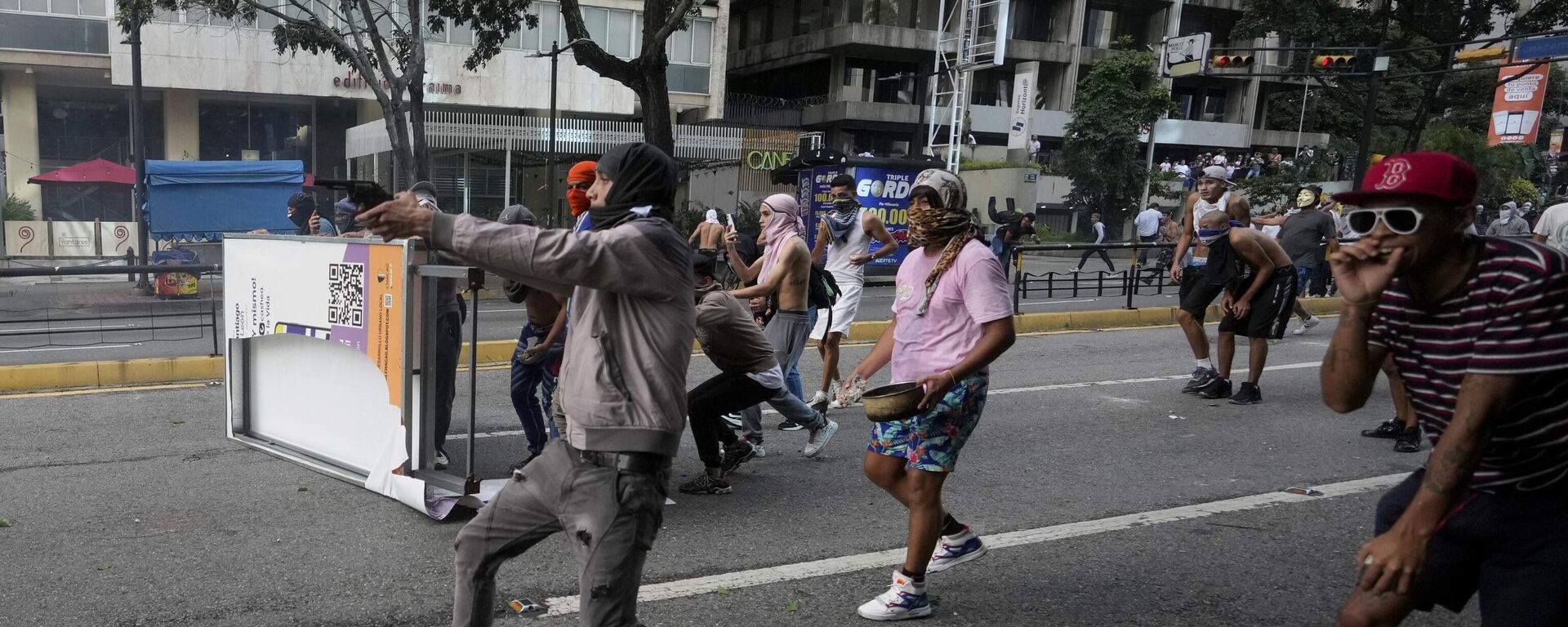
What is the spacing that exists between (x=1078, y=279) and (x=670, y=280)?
1390 cm

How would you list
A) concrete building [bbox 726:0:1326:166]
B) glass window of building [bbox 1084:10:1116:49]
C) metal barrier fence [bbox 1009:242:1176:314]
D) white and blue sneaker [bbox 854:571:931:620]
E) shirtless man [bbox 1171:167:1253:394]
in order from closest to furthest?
white and blue sneaker [bbox 854:571:931:620]
shirtless man [bbox 1171:167:1253:394]
metal barrier fence [bbox 1009:242:1176:314]
concrete building [bbox 726:0:1326:166]
glass window of building [bbox 1084:10:1116:49]

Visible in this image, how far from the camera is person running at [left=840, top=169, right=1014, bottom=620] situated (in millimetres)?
3717

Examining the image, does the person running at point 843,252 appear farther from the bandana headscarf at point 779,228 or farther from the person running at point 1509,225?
the person running at point 1509,225

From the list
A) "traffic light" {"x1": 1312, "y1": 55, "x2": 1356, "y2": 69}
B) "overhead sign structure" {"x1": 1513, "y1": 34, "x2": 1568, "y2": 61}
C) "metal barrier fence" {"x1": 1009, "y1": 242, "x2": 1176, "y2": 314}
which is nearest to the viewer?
"metal barrier fence" {"x1": 1009, "y1": 242, "x2": 1176, "y2": 314}

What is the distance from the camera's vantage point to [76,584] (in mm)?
4070

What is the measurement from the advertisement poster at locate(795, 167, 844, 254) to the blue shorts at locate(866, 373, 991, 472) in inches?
620

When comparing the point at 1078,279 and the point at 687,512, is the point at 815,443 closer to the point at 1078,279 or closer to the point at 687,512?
the point at 687,512

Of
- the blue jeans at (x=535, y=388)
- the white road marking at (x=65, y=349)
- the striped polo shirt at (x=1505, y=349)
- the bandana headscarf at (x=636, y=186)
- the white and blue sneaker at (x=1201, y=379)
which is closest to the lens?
the striped polo shirt at (x=1505, y=349)

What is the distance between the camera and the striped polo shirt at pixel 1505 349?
221 cm

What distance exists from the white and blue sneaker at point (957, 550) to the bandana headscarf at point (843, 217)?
4.31 meters

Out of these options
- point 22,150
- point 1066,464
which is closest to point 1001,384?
point 1066,464

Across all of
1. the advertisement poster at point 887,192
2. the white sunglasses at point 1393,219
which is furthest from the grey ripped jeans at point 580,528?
the advertisement poster at point 887,192

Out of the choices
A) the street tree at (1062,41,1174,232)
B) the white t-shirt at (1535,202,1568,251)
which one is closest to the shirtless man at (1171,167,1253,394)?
the white t-shirt at (1535,202,1568,251)

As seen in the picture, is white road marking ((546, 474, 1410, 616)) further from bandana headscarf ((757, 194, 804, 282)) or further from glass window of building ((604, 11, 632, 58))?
Result: glass window of building ((604, 11, 632, 58))
